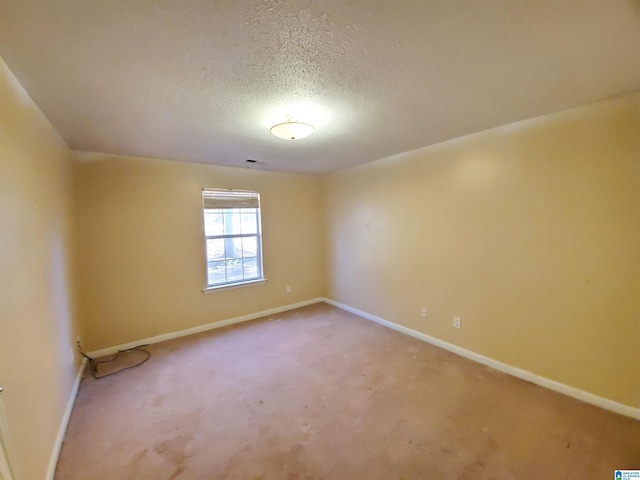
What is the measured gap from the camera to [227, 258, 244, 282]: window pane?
13.4ft

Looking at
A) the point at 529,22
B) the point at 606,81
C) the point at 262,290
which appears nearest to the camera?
the point at 529,22

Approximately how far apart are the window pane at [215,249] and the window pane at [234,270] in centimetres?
17

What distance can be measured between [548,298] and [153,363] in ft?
12.6

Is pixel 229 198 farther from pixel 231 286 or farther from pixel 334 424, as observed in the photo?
pixel 334 424

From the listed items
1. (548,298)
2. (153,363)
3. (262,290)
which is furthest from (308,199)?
(548,298)

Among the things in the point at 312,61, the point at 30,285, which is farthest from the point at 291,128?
the point at 30,285

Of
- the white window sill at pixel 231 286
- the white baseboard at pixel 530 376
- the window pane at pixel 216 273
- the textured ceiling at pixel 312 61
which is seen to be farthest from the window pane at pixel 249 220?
the white baseboard at pixel 530 376

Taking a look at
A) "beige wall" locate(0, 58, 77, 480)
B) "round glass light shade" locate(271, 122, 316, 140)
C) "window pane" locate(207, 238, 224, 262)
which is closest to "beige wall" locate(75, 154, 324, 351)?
"window pane" locate(207, 238, 224, 262)

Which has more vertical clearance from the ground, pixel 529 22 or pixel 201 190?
pixel 529 22

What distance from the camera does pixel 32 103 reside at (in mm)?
1800

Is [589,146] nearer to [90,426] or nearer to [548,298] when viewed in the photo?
[548,298]

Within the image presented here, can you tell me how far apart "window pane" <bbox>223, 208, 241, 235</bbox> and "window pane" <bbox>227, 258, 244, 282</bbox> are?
1.42 feet

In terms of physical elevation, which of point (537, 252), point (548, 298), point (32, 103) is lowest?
point (548, 298)

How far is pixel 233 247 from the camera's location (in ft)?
13.5
